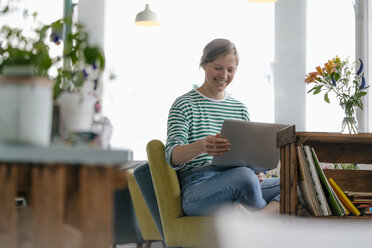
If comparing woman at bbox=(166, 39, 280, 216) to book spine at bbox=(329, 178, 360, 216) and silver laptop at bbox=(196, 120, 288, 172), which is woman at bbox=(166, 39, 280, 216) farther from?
book spine at bbox=(329, 178, 360, 216)

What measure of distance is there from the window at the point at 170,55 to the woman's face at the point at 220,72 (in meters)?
3.13

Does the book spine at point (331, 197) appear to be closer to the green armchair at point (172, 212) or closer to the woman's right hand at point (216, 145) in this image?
the woman's right hand at point (216, 145)

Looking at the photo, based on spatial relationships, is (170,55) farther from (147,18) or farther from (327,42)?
(327,42)

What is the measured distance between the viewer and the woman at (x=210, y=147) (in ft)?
7.28

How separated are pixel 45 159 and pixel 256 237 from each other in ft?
1.26

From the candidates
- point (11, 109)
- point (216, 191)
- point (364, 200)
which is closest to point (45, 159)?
point (11, 109)

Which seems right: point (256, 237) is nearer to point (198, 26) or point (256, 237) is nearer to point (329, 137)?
point (329, 137)

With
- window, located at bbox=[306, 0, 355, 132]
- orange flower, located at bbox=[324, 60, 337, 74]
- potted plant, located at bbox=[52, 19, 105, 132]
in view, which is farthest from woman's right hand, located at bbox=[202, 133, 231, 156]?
window, located at bbox=[306, 0, 355, 132]

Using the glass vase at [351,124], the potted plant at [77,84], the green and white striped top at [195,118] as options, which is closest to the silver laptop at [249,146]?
the green and white striped top at [195,118]

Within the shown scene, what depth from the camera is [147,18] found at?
550 cm

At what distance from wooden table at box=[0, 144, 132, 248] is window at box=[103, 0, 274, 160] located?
490 cm

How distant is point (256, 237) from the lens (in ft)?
3.08

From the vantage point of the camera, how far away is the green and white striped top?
8.15ft

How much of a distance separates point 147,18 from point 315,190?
3.78 m
